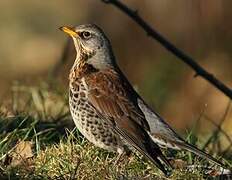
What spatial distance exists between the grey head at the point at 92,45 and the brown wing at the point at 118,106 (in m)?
0.27

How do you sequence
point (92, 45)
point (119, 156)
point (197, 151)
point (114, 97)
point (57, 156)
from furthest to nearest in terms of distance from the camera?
point (92, 45) < point (114, 97) < point (119, 156) < point (197, 151) < point (57, 156)

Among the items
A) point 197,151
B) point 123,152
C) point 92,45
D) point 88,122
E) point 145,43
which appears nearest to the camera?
point 197,151

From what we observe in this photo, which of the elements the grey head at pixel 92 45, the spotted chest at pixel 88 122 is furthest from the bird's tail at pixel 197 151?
the grey head at pixel 92 45

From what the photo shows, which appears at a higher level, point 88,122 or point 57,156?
point 88,122

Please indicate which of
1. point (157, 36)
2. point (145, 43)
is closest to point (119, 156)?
point (157, 36)

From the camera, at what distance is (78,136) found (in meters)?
8.45

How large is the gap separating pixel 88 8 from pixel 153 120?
33.3 ft

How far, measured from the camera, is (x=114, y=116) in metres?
8.27

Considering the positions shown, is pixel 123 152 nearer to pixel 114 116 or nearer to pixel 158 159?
pixel 114 116

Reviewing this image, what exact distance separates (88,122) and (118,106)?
0.29 metres

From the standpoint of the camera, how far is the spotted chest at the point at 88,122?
8125 millimetres

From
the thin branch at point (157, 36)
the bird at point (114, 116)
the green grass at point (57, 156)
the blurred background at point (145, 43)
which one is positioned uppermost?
the thin branch at point (157, 36)

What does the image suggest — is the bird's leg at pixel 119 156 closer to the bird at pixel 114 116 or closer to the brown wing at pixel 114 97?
the bird at pixel 114 116

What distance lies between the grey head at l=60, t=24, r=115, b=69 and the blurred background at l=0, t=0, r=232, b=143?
615 centimetres
